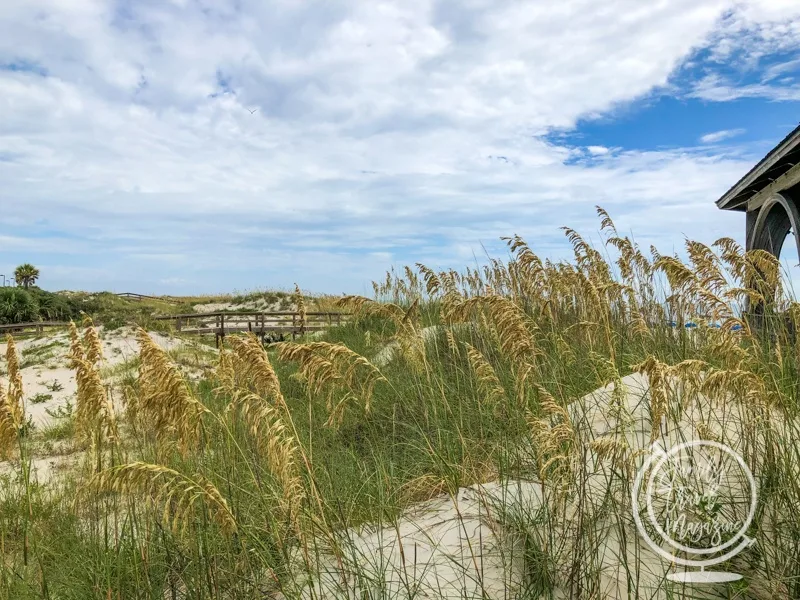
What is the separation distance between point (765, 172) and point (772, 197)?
915mm

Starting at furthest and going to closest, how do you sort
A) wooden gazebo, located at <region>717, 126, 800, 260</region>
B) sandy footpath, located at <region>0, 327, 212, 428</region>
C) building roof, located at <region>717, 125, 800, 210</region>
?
sandy footpath, located at <region>0, 327, 212, 428</region>
wooden gazebo, located at <region>717, 126, 800, 260</region>
building roof, located at <region>717, 125, 800, 210</region>

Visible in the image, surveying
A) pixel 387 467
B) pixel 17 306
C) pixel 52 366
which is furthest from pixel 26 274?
pixel 387 467

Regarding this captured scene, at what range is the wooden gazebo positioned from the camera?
9812 millimetres

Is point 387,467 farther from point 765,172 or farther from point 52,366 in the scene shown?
point 52,366

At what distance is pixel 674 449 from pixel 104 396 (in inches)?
116

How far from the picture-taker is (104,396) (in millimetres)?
2789

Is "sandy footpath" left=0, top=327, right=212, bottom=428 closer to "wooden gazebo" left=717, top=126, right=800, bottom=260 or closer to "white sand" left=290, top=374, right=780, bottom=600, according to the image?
"white sand" left=290, top=374, right=780, bottom=600

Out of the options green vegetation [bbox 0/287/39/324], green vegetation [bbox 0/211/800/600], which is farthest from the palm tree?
green vegetation [bbox 0/211/800/600]

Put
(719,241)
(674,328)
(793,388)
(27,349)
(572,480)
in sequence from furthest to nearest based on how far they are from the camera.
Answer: (27,349) → (674,328) → (719,241) → (793,388) → (572,480)

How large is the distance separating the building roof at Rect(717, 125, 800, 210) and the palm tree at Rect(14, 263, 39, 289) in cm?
4226

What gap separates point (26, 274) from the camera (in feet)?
129

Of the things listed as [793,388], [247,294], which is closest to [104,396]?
[793,388]

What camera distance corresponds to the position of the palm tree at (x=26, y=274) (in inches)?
1535

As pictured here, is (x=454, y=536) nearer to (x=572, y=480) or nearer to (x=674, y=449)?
(x=572, y=480)
